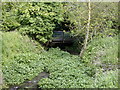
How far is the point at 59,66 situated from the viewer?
504cm

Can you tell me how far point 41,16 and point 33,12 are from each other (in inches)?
14.4

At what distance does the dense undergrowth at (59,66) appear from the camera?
388cm

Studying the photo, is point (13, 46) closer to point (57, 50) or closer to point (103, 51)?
point (57, 50)

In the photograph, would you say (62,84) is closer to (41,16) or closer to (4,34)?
→ (4,34)

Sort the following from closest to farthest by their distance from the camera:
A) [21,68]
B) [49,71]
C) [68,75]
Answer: [68,75] < [21,68] < [49,71]

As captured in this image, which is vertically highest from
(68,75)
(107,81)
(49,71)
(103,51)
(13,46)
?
(13,46)

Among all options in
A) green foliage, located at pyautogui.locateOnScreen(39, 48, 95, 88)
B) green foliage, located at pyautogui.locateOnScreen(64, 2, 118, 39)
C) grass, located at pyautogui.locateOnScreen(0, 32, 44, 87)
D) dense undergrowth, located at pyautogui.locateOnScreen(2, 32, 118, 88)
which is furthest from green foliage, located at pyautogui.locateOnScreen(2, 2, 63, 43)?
green foliage, located at pyautogui.locateOnScreen(39, 48, 95, 88)

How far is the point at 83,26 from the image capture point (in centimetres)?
610

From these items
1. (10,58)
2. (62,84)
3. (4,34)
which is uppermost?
(4,34)

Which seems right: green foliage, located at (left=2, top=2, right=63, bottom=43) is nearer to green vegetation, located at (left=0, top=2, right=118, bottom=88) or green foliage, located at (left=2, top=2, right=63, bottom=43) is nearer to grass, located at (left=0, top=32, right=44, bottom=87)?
green vegetation, located at (left=0, top=2, right=118, bottom=88)

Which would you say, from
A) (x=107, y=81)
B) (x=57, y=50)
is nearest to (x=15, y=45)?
(x=57, y=50)

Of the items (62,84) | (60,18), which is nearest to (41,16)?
(60,18)

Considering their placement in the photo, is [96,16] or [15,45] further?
[96,16]

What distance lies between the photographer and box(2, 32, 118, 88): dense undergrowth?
3.88 m
